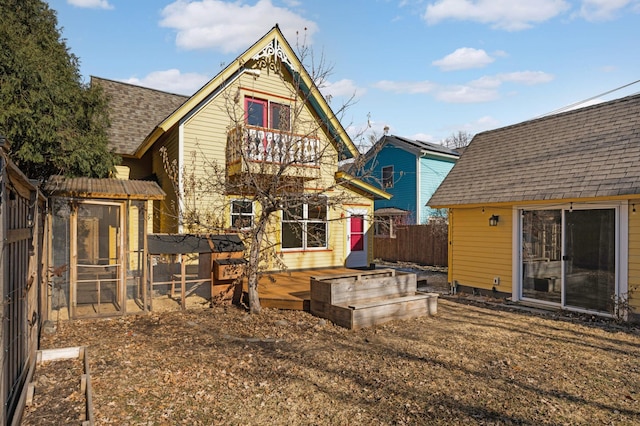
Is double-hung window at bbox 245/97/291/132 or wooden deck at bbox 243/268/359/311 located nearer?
wooden deck at bbox 243/268/359/311

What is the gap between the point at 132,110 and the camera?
46.5ft

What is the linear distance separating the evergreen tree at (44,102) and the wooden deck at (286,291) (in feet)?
15.9

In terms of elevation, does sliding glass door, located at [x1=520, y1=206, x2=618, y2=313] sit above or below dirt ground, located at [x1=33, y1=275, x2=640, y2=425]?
above

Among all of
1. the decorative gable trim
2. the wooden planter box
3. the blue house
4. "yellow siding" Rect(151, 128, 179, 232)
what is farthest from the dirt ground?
the blue house

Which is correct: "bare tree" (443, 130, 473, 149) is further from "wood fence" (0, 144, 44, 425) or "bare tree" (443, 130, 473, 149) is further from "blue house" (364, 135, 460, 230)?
"wood fence" (0, 144, 44, 425)

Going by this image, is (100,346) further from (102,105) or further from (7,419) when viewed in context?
(102,105)

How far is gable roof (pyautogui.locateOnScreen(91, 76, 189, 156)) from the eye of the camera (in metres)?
12.8

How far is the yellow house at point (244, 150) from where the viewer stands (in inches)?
437

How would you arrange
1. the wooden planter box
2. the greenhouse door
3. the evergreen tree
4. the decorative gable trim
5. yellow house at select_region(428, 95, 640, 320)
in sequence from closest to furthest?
the wooden planter box, the evergreen tree, the greenhouse door, yellow house at select_region(428, 95, 640, 320), the decorative gable trim

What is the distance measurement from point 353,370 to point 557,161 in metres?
7.91

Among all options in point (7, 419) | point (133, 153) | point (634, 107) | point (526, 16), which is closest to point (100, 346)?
point (7, 419)

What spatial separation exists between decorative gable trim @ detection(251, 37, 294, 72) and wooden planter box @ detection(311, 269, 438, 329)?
7529 mm

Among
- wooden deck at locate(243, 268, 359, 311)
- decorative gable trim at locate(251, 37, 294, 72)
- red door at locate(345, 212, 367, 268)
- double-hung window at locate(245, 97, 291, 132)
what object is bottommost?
wooden deck at locate(243, 268, 359, 311)

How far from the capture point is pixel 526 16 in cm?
1168
